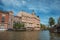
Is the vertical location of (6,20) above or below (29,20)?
below

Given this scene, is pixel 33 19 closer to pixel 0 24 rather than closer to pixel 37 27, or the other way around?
pixel 37 27

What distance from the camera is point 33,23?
33.2 meters

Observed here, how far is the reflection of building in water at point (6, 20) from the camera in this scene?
24.6m

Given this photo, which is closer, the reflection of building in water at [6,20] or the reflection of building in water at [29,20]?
the reflection of building in water at [6,20]

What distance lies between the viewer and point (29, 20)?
106 ft

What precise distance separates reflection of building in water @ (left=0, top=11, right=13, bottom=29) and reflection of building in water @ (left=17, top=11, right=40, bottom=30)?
3646 millimetres

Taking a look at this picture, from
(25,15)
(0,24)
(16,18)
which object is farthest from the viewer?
(25,15)

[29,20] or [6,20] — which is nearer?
[6,20]

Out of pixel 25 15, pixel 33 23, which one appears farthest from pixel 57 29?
pixel 33 23

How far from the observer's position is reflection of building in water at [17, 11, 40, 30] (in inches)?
1174

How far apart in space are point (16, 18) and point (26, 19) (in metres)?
4.29

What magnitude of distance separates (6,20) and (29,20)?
26.4 feet

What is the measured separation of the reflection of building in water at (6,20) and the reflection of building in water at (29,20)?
3646mm

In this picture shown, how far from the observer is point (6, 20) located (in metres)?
25.4
